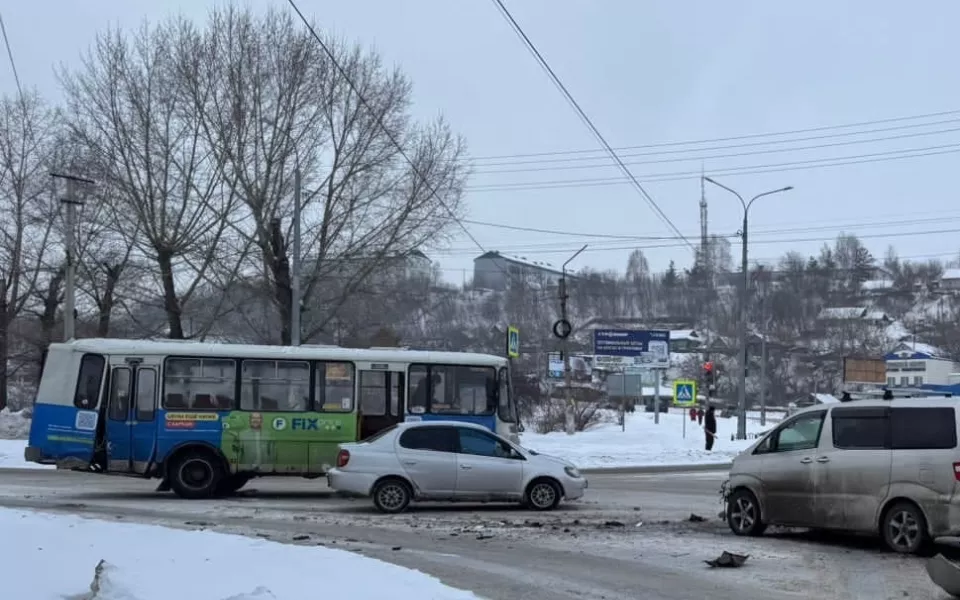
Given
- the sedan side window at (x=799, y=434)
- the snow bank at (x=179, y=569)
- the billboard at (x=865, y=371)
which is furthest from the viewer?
the billboard at (x=865, y=371)

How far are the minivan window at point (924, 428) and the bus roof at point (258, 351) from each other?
10.3 metres

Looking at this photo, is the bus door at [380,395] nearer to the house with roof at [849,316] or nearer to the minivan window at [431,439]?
the minivan window at [431,439]

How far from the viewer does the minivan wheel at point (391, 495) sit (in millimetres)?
17062

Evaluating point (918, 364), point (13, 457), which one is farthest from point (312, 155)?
point (918, 364)

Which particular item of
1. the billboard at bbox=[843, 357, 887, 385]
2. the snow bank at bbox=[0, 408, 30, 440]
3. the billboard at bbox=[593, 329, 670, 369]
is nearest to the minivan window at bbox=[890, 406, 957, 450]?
the billboard at bbox=[843, 357, 887, 385]

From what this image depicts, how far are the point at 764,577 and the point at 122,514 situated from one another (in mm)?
9832

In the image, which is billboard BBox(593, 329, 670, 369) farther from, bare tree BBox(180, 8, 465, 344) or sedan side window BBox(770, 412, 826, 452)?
sedan side window BBox(770, 412, 826, 452)

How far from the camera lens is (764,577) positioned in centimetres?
1105

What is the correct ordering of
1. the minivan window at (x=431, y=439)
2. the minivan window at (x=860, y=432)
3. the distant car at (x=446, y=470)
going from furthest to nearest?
the minivan window at (x=431, y=439) < the distant car at (x=446, y=470) < the minivan window at (x=860, y=432)

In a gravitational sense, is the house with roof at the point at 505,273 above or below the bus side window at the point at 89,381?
above

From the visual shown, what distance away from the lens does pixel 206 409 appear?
20.1 metres

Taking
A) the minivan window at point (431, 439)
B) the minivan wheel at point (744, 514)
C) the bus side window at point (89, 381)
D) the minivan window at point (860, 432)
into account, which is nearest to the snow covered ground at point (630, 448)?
the minivan window at point (431, 439)

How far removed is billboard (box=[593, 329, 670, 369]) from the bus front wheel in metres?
29.3

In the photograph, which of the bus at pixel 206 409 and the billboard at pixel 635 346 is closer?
the bus at pixel 206 409
